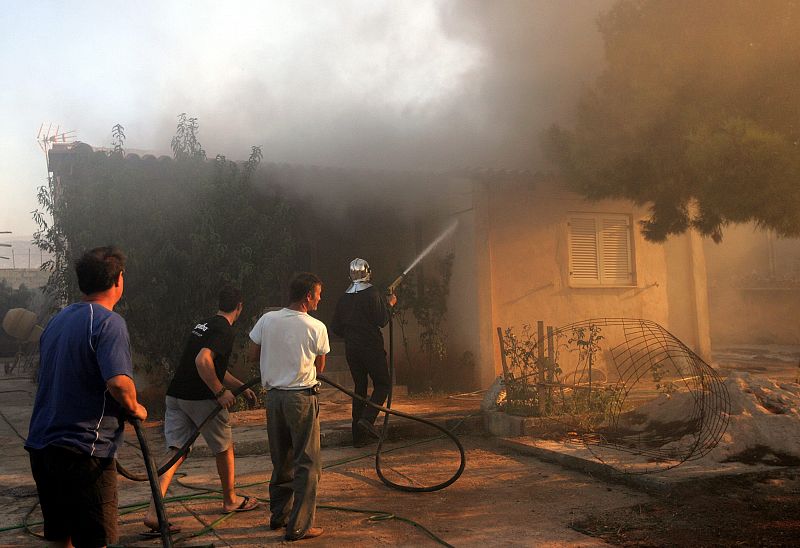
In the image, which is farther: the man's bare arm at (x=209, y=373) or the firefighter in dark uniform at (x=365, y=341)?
the firefighter in dark uniform at (x=365, y=341)

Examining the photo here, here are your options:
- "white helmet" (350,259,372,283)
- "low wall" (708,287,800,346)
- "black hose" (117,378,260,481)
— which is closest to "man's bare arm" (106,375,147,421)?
"black hose" (117,378,260,481)

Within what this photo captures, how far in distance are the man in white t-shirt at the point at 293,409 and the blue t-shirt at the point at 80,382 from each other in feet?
4.62

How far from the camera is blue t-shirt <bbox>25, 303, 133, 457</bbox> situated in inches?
105

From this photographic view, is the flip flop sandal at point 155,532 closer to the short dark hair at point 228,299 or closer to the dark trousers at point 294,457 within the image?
the dark trousers at point 294,457

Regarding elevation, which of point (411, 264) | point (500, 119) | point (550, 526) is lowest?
point (550, 526)

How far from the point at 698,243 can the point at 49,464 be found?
11.5 meters

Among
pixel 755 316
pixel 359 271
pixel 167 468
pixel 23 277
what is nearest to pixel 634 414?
pixel 359 271

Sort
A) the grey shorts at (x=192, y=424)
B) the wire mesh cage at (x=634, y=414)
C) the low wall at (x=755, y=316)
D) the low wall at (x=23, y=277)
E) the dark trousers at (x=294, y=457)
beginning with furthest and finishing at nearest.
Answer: the low wall at (x=23, y=277) → the low wall at (x=755, y=316) → the wire mesh cage at (x=634, y=414) → the grey shorts at (x=192, y=424) → the dark trousers at (x=294, y=457)

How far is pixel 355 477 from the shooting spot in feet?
18.4

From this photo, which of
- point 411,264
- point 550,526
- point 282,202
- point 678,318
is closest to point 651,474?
point 550,526

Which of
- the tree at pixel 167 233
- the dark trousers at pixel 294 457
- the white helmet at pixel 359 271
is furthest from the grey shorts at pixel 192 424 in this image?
the tree at pixel 167 233

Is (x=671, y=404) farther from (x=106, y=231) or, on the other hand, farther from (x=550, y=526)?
(x=106, y=231)

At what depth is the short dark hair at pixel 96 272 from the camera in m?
2.89

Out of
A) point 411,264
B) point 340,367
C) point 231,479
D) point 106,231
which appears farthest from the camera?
point 411,264
